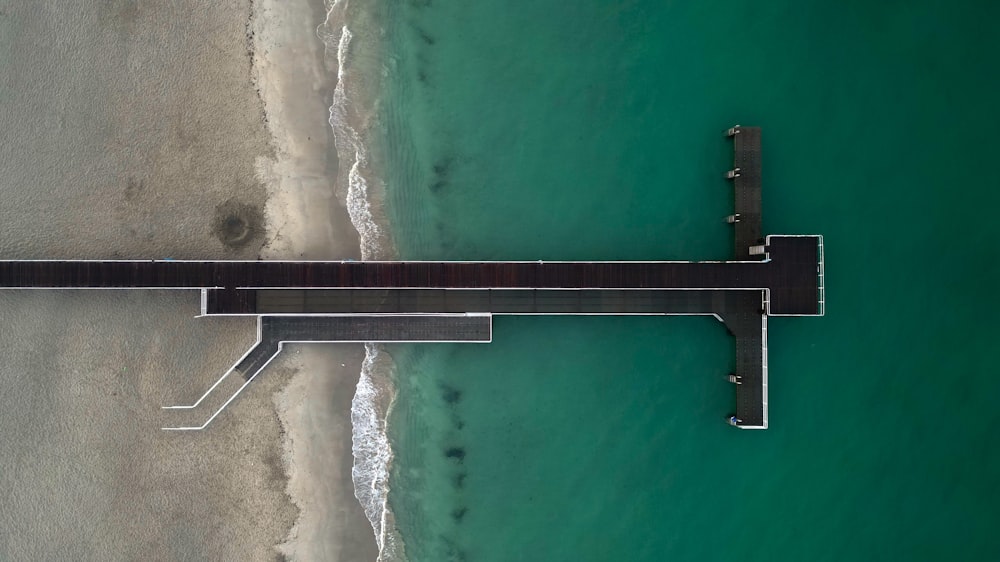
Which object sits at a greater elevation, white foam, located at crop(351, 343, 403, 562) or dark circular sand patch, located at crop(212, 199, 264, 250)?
Result: dark circular sand patch, located at crop(212, 199, 264, 250)

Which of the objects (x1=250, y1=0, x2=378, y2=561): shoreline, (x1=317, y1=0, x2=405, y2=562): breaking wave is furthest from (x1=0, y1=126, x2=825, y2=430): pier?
(x1=317, y1=0, x2=405, y2=562): breaking wave

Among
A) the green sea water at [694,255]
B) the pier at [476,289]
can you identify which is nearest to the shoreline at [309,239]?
the pier at [476,289]

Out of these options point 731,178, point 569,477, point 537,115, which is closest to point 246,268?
point 537,115

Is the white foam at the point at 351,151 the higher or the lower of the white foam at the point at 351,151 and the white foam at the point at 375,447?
the higher

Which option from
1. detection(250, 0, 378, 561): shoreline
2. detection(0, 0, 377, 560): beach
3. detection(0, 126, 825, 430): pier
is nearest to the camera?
detection(0, 126, 825, 430): pier

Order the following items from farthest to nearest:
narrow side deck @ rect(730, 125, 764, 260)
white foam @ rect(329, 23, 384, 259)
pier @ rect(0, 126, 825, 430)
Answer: white foam @ rect(329, 23, 384, 259), narrow side deck @ rect(730, 125, 764, 260), pier @ rect(0, 126, 825, 430)

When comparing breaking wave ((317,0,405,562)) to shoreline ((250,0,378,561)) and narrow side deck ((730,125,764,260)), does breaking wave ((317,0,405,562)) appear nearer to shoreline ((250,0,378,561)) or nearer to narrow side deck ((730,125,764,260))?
shoreline ((250,0,378,561))

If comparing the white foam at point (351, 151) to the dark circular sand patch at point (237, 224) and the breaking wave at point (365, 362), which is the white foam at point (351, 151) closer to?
the breaking wave at point (365, 362)
